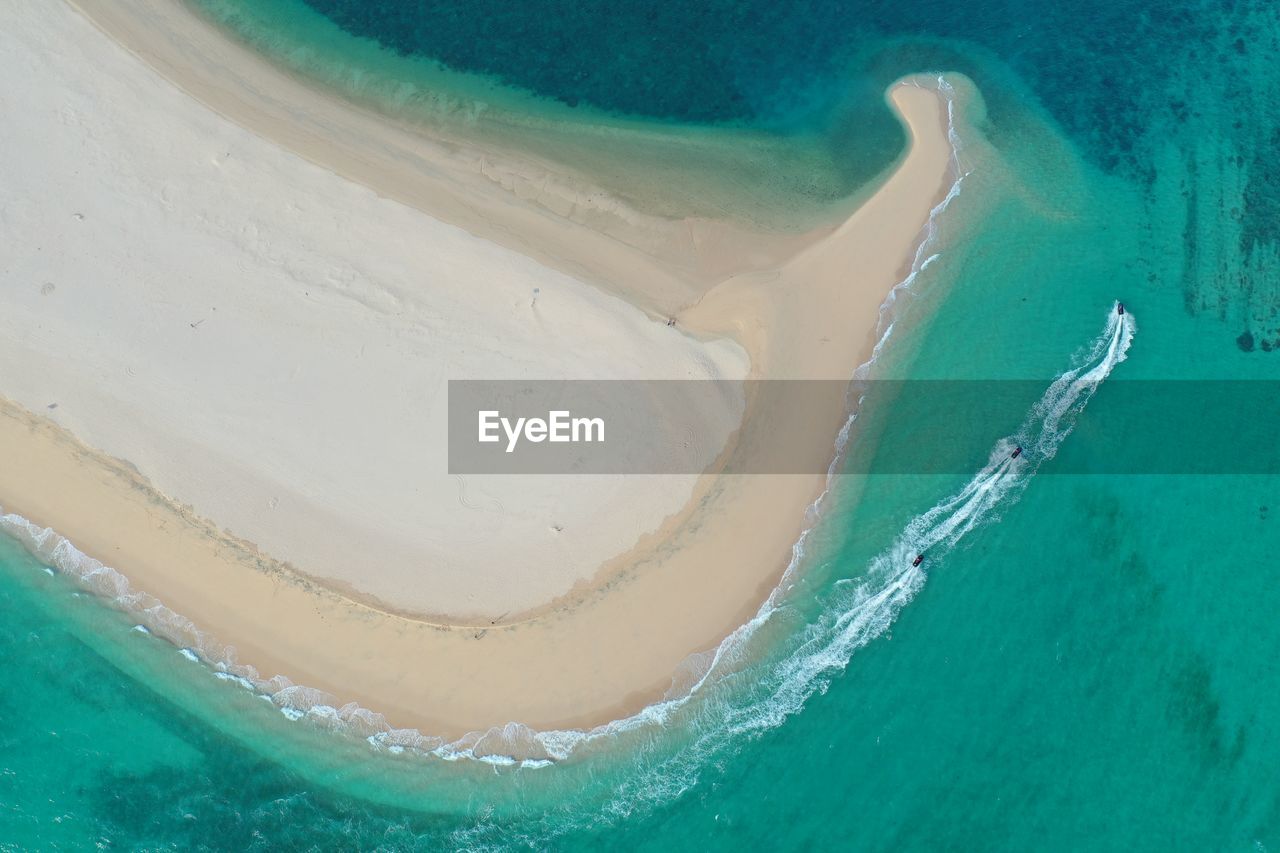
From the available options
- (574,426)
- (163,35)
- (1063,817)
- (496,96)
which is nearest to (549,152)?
(496,96)

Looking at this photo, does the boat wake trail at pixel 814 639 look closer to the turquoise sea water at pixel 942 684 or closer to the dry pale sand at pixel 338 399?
the turquoise sea water at pixel 942 684

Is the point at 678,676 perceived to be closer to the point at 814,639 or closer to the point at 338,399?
the point at 814,639

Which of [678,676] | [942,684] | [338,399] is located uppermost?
[338,399]

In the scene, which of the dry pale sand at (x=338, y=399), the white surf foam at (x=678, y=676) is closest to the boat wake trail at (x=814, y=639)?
the white surf foam at (x=678, y=676)

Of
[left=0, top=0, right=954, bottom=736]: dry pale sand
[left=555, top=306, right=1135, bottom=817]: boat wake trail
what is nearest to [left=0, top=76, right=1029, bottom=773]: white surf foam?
[left=555, top=306, right=1135, bottom=817]: boat wake trail

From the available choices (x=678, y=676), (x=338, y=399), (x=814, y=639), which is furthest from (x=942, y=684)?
(x=338, y=399)
